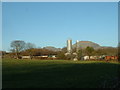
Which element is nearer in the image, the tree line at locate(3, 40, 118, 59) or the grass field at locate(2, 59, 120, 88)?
A: the grass field at locate(2, 59, 120, 88)

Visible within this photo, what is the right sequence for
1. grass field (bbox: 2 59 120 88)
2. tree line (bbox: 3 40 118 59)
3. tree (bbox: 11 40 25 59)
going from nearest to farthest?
grass field (bbox: 2 59 120 88), tree line (bbox: 3 40 118 59), tree (bbox: 11 40 25 59)

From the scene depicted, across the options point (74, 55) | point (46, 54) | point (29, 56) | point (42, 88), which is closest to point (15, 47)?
point (29, 56)

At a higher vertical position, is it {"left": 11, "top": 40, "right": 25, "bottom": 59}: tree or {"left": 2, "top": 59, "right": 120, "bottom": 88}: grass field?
{"left": 11, "top": 40, "right": 25, "bottom": 59}: tree

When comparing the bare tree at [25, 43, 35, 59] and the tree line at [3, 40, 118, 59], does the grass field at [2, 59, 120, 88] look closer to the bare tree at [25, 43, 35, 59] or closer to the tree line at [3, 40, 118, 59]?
the tree line at [3, 40, 118, 59]

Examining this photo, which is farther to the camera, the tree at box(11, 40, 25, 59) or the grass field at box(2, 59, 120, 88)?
the tree at box(11, 40, 25, 59)

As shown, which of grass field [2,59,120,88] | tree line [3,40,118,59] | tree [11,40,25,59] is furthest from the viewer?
tree [11,40,25,59]

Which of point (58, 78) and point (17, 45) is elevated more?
point (17, 45)

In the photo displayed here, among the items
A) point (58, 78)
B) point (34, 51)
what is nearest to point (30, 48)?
point (34, 51)

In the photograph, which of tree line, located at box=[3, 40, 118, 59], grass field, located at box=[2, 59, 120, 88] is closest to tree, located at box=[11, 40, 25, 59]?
tree line, located at box=[3, 40, 118, 59]

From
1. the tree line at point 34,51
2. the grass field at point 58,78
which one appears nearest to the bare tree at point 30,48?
the tree line at point 34,51

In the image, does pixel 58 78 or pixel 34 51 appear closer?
pixel 58 78

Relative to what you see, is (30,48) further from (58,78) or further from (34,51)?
(58,78)

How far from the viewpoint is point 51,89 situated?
25.8 ft

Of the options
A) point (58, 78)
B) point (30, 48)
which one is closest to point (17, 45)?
point (30, 48)
